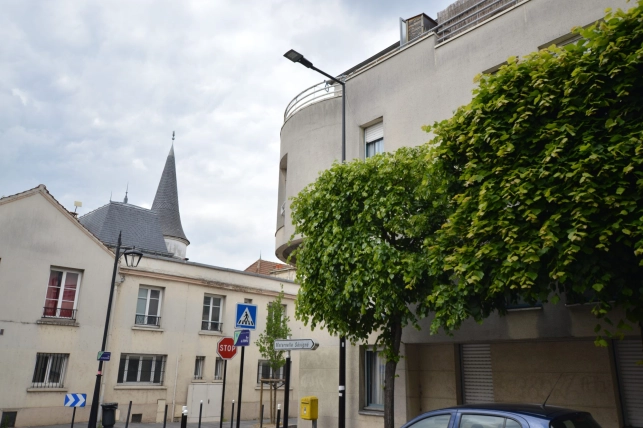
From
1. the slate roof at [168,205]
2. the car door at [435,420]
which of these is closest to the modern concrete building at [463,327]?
the car door at [435,420]

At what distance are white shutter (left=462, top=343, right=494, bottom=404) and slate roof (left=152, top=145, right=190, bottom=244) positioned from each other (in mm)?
36420

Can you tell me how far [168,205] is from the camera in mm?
45812

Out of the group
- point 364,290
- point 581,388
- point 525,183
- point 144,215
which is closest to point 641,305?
point 525,183

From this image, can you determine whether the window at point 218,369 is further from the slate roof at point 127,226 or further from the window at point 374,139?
the window at point 374,139

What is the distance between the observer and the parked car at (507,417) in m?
5.21

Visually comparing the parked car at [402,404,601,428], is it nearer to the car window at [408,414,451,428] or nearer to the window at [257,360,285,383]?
the car window at [408,414,451,428]

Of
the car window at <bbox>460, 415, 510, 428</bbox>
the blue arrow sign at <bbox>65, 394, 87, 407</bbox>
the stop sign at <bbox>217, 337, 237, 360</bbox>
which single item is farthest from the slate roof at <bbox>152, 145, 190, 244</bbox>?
the car window at <bbox>460, 415, 510, 428</bbox>

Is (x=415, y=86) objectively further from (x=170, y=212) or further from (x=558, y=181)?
(x=170, y=212)

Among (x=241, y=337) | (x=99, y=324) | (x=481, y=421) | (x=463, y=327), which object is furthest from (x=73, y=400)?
(x=481, y=421)

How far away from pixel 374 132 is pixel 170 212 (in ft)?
113

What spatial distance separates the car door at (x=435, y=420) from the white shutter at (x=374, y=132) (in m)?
9.48

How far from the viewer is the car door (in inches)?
234

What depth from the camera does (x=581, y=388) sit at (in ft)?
32.6

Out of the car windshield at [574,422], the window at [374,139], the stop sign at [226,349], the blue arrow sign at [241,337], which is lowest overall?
the car windshield at [574,422]
